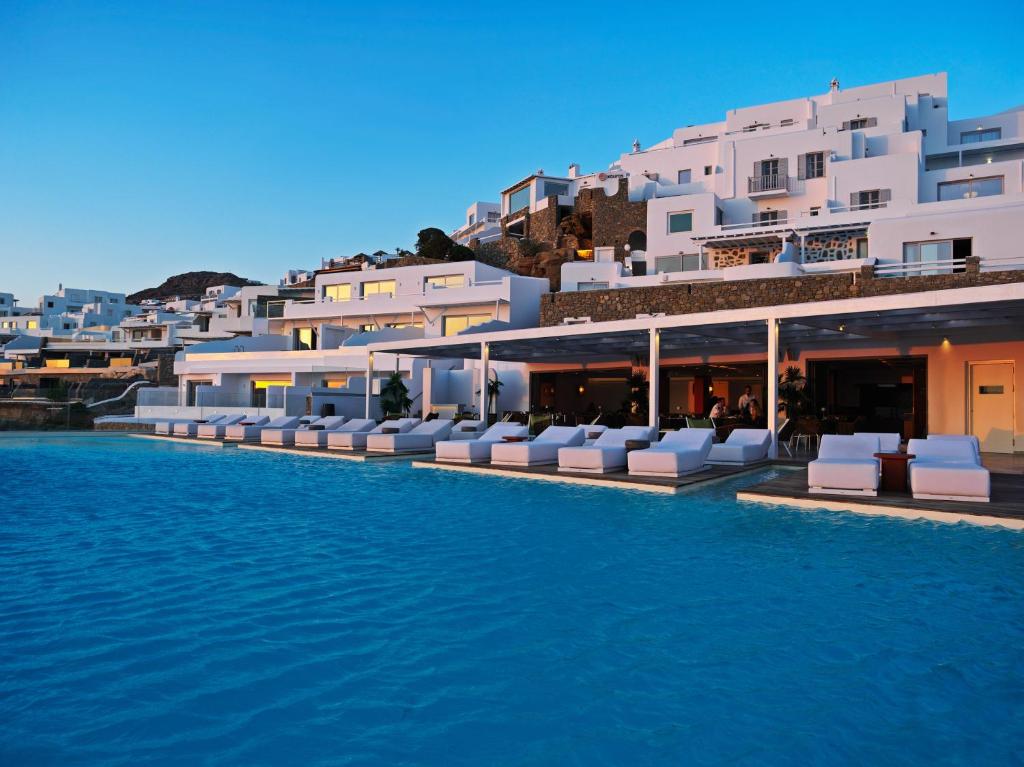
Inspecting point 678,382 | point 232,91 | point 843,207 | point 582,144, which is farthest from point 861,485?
point 582,144

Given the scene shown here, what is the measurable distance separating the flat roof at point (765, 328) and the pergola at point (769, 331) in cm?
2

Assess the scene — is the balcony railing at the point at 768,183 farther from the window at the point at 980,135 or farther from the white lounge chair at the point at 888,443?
the white lounge chair at the point at 888,443

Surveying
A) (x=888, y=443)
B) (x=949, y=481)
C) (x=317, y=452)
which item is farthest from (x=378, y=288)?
(x=949, y=481)

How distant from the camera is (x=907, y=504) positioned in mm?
7703

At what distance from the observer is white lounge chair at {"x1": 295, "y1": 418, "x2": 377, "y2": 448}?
55.3 feet

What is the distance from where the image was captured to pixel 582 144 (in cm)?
6294

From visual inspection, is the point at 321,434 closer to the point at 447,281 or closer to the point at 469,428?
the point at 469,428

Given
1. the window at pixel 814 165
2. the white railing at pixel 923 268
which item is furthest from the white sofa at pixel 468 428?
the window at pixel 814 165

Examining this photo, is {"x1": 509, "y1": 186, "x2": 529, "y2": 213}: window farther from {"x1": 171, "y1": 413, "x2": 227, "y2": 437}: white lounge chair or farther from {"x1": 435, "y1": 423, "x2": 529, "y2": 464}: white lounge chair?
{"x1": 435, "y1": 423, "x2": 529, "y2": 464}: white lounge chair

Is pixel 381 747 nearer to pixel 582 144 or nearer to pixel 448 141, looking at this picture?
pixel 448 141

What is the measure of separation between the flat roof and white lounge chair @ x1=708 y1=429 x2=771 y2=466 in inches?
86.3

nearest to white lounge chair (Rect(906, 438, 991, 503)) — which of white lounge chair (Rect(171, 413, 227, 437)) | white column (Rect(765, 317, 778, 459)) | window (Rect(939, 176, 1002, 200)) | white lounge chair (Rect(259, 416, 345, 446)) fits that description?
white column (Rect(765, 317, 778, 459))

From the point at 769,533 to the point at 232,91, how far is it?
3011 cm

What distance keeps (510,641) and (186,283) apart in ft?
539
